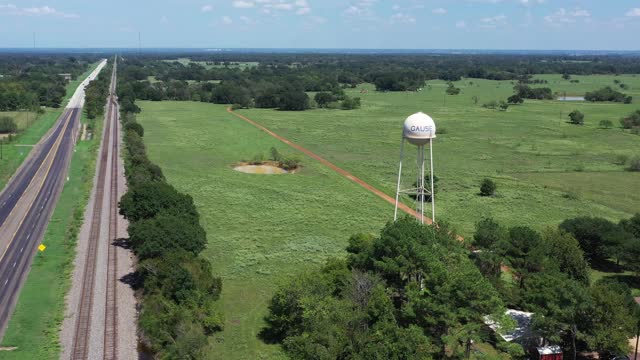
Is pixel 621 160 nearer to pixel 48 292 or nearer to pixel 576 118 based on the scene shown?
pixel 576 118

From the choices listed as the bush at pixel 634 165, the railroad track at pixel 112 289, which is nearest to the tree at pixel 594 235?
the railroad track at pixel 112 289

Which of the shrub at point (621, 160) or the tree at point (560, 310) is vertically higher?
the shrub at point (621, 160)

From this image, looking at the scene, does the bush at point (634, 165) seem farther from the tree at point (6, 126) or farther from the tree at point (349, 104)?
the tree at point (6, 126)

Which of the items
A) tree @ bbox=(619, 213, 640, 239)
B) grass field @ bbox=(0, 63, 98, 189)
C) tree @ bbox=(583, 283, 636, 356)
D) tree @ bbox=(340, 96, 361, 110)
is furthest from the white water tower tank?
tree @ bbox=(340, 96, 361, 110)

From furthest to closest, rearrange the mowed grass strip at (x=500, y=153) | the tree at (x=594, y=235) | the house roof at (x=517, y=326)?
the mowed grass strip at (x=500, y=153) < the tree at (x=594, y=235) < the house roof at (x=517, y=326)

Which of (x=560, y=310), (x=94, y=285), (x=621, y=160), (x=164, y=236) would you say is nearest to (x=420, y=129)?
(x=560, y=310)

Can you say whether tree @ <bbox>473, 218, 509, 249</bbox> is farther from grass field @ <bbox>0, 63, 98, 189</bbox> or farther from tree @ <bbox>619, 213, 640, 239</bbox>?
grass field @ <bbox>0, 63, 98, 189</bbox>
